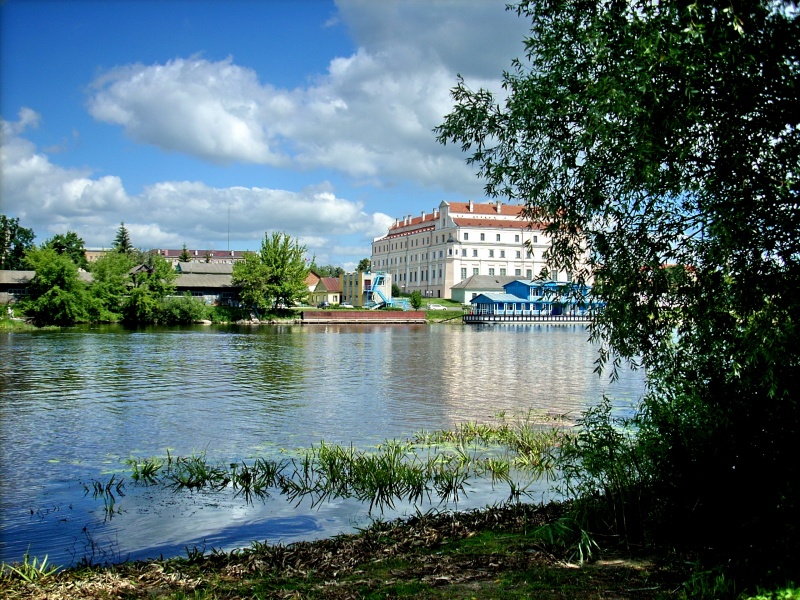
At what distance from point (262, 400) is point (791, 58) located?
1787cm

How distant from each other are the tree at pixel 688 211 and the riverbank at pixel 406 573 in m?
0.73

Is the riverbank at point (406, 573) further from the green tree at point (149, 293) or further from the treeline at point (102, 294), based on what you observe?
the green tree at point (149, 293)

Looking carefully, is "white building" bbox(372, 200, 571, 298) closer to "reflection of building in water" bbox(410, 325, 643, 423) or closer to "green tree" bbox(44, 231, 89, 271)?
"green tree" bbox(44, 231, 89, 271)

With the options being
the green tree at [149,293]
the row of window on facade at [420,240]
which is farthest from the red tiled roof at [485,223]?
the green tree at [149,293]

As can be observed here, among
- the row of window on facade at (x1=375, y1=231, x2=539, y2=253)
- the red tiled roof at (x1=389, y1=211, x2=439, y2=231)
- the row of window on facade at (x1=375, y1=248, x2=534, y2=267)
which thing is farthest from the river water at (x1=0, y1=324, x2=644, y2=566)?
the red tiled roof at (x1=389, y1=211, x2=439, y2=231)

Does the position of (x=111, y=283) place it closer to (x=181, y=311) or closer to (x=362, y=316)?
(x=181, y=311)

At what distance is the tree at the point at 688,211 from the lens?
588 centimetres

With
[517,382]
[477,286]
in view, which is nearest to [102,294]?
[517,382]

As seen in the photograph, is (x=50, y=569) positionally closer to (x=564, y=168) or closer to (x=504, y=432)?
(x=564, y=168)

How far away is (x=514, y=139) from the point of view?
823cm

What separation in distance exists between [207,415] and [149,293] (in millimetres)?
60067

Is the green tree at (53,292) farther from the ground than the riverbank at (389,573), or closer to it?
farther from the ground

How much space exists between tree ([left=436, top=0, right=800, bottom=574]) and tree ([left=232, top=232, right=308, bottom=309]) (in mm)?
78332

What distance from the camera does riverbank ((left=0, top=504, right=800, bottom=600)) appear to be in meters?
5.88
